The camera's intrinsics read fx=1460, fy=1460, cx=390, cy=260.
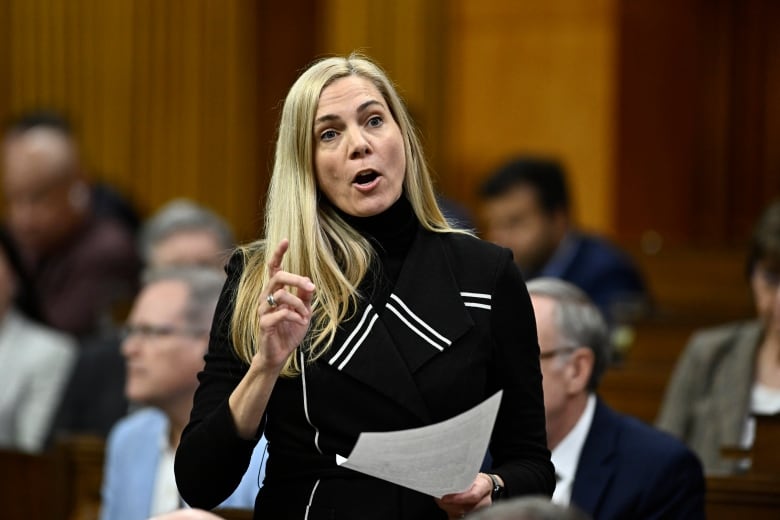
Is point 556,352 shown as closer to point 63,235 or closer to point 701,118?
point 63,235

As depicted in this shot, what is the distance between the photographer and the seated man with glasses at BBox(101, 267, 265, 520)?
4.18 metres

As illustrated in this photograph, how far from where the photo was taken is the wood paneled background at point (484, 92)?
8.59m

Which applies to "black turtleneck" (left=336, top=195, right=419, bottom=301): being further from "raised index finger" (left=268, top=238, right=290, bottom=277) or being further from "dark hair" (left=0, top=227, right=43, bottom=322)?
"dark hair" (left=0, top=227, right=43, bottom=322)

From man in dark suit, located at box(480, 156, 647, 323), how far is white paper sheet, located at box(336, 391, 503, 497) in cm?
416

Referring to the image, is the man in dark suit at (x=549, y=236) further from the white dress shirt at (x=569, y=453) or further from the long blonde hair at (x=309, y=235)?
the long blonde hair at (x=309, y=235)

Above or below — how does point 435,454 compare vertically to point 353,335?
below

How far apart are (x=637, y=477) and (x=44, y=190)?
14.9 ft

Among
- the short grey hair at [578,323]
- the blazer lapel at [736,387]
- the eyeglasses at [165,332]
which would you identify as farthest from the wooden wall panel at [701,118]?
the short grey hair at [578,323]

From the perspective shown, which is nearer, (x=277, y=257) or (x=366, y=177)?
(x=277, y=257)

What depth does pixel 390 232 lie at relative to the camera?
2.51 metres

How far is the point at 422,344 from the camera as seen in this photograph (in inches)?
94.5

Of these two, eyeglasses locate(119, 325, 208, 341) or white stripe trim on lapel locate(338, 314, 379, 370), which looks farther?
eyeglasses locate(119, 325, 208, 341)

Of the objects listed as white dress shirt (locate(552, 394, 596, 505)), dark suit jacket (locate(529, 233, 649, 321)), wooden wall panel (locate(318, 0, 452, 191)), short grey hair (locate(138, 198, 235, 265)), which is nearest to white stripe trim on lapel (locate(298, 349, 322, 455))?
white dress shirt (locate(552, 394, 596, 505))

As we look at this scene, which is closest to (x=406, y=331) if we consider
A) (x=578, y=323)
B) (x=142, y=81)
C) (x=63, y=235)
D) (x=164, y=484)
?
(x=578, y=323)
